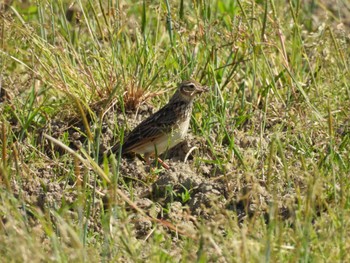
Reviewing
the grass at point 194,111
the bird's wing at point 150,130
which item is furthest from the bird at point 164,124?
the grass at point 194,111

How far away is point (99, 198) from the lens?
642cm

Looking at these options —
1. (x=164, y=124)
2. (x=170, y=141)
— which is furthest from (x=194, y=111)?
(x=170, y=141)

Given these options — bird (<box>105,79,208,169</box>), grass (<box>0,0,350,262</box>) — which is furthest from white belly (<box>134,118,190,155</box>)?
grass (<box>0,0,350,262</box>)

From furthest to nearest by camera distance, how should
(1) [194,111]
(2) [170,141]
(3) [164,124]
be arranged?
(1) [194,111] < (3) [164,124] < (2) [170,141]

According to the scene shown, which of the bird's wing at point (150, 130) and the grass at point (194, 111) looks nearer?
the grass at point (194, 111)

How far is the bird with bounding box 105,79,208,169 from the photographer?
7586mm

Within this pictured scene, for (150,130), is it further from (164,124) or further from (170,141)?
(170,141)

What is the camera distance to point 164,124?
301 inches

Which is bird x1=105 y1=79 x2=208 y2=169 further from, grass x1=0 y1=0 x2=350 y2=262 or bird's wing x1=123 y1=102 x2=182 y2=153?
grass x1=0 y1=0 x2=350 y2=262

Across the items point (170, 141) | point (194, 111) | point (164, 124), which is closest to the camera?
point (170, 141)

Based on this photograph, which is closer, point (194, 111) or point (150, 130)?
point (150, 130)

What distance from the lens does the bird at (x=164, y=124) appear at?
759 cm

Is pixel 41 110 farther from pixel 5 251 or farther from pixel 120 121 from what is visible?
pixel 5 251

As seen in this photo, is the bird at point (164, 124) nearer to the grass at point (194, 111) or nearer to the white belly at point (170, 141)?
the white belly at point (170, 141)
